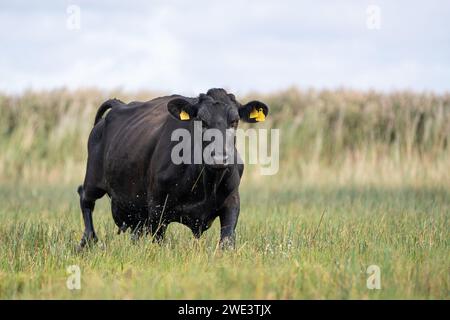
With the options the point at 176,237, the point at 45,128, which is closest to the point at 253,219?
the point at 176,237

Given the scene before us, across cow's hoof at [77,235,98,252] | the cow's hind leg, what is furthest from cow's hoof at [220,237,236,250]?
the cow's hind leg

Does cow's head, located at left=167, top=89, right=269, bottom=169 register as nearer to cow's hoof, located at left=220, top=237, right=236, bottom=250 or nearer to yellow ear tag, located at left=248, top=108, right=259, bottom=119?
yellow ear tag, located at left=248, top=108, right=259, bottom=119

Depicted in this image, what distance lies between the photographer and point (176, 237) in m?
9.30

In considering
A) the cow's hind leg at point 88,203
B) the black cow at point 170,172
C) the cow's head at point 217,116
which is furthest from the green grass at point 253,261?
the cow's head at point 217,116

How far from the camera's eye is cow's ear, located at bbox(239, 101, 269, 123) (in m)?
8.66

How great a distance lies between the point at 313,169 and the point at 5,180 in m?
7.93

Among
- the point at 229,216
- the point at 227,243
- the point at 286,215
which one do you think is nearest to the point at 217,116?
the point at 229,216

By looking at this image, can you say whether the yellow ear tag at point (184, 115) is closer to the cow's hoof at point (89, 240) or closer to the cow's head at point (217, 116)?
the cow's head at point (217, 116)

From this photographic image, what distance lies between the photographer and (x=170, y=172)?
850 cm

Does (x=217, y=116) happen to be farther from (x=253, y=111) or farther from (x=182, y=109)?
(x=253, y=111)

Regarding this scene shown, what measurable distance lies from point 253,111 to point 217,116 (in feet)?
2.42

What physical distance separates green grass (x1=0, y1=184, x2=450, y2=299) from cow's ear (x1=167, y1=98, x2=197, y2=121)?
50.7 inches

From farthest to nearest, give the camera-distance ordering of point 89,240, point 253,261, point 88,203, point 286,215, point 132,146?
point 286,215
point 88,203
point 89,240
point 132,146
point 253,261
